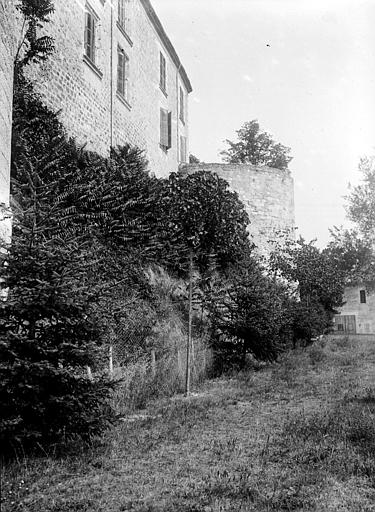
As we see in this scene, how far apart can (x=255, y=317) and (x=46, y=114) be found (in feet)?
21.8

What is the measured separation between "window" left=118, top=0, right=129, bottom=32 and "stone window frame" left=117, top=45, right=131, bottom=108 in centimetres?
89

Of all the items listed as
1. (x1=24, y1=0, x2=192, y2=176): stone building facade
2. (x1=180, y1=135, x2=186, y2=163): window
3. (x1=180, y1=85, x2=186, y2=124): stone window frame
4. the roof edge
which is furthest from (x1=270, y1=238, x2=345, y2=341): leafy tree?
the roof edge

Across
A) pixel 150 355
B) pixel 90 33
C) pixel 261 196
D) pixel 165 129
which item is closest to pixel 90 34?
pixel 90 33

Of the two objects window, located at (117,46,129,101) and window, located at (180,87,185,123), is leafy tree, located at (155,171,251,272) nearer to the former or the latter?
window, located at (117,46,129,101)

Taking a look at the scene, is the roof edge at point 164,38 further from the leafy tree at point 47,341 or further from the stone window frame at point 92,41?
the leafy tree at point 47,341

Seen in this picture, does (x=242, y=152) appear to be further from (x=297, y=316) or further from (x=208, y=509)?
(x=208, y=509)

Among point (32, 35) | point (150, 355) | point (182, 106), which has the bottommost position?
point (150, 355)

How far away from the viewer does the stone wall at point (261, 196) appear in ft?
69.8

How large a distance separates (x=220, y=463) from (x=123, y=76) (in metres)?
15.2

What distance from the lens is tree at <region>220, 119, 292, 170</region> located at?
32.4 metres

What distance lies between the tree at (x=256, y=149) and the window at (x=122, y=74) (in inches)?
623

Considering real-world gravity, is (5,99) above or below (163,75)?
below

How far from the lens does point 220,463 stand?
5.04 metres

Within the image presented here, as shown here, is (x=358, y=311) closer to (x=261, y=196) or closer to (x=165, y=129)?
(x=261, y=196)
